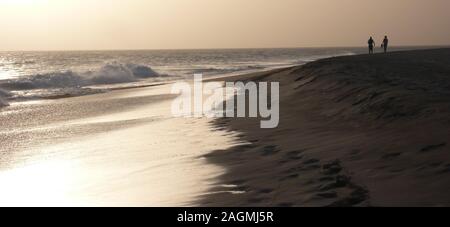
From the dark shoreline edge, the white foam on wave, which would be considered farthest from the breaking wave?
the dark shoreline edge

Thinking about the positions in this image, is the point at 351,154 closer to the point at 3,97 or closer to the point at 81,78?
the point at 3,97

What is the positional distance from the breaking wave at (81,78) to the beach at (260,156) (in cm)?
2417

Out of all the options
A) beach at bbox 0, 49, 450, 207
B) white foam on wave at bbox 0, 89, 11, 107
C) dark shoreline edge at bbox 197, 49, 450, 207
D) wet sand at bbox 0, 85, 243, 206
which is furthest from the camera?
white foam on wave at bbox 0, 89, 11, 107

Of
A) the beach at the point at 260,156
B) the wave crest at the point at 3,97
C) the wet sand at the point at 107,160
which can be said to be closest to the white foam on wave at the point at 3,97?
the wave crest at the point at 3,97

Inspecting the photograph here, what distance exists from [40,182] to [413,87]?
898 cm

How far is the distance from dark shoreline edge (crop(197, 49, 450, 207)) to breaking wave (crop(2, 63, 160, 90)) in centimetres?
2836

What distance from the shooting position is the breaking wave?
133 ft

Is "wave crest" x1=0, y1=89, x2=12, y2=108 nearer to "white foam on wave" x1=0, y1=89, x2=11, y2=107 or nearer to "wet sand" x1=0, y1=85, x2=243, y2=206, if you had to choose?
"white foam on wave" x1=0, y1=89, x2=11, y2=107

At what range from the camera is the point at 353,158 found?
8383 mm

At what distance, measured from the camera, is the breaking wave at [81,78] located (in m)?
40.4

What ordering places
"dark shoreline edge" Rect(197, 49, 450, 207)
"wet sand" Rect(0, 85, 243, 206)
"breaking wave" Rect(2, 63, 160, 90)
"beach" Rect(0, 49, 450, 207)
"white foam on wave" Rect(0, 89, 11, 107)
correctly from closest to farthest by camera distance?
1. "dark shoreline edge" Rect(197, 49, 450, 207)
2. "beach" Rect(0, 49, 450, 207)
3. "wet sand" Rect(0, 85, 243, 206)
4. "white foam on wave" Rect(0, 89, 11, 107)
5. "breaking wave" Rect(2, 63, 160, 90)

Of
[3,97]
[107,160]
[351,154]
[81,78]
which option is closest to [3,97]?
[3,97]

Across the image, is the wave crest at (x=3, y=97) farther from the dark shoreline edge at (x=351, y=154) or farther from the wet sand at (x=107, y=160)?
the dark shoreline edge at (x=351, y=154)

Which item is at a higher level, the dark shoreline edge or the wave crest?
the dark shoreline edge
